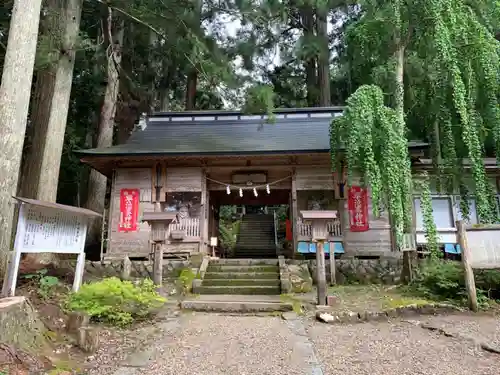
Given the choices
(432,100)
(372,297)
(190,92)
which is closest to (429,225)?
(372,297)

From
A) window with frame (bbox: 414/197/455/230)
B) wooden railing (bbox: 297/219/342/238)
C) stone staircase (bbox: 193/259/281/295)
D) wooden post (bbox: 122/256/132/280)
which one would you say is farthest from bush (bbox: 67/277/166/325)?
window with frame (bbox: 414/197/455/230)

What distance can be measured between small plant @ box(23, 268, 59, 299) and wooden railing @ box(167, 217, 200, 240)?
16.3ft

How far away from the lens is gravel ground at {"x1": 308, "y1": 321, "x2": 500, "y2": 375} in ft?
11.7

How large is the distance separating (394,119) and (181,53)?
5.39 metres

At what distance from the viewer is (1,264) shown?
5109 mm

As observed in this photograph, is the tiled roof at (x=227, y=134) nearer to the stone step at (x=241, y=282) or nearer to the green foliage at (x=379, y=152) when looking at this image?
the green foliage at (x=379, y=152)

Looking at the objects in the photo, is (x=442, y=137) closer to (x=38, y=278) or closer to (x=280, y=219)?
(x=38, y=278)

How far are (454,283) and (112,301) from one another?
241 inches

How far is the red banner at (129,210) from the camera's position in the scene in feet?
35.2

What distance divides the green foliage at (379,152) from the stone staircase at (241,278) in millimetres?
2951

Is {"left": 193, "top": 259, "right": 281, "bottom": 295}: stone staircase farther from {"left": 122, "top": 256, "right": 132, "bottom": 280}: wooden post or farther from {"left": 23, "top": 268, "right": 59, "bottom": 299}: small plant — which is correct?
{"left": 23, "top": 268, "right": 59, "bottom": 299}: small plant

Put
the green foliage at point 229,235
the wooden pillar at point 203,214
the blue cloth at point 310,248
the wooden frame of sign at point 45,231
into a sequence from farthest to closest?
the green foliage at point 229,235 < the wooden pillar at point 203,214 < the blue cloth at point 310,248 < the wooden frame of sign at point 45,231

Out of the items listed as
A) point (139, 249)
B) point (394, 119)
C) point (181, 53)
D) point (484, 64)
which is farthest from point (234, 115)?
point (484, 64)

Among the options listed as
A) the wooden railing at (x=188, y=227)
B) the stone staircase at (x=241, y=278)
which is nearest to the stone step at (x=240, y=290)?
the stone staircase at (x=241, y=278)
